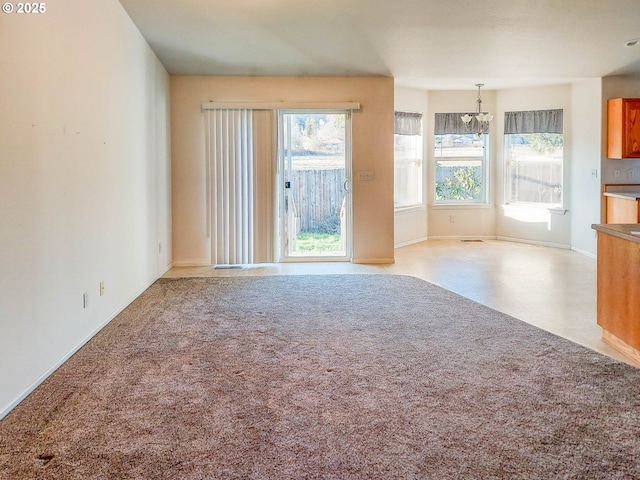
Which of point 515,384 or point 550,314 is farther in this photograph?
point 550,314

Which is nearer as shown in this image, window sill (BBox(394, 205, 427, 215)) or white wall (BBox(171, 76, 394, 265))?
white wall (BBox(171, 76, 394, 265))

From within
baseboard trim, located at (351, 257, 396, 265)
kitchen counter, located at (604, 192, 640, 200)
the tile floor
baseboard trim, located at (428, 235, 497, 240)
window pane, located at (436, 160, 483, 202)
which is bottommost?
the tile floor

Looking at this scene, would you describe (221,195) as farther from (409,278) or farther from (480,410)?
(480,410)

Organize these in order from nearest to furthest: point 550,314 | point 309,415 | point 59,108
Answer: point 309,415 → point 59,108 → point 550,314

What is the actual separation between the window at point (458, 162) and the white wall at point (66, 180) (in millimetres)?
5134

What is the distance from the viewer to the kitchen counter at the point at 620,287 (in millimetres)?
2939

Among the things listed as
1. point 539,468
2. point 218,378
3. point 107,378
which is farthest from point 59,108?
point 539,468

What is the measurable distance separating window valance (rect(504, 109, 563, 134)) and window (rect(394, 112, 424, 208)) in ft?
4.76

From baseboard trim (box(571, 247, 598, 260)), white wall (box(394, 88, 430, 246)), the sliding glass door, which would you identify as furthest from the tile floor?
the sliding glass door

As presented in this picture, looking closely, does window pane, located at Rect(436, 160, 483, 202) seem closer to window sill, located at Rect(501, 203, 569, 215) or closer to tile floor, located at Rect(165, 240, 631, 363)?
window sill, located at Rect(501, 203, 569, 215)

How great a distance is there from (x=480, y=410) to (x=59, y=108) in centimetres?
283

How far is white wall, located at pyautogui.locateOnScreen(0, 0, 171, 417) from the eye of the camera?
2422mm

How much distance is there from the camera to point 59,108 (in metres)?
2.98

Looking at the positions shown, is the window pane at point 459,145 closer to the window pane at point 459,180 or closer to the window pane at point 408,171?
the window pane at point 459,180
